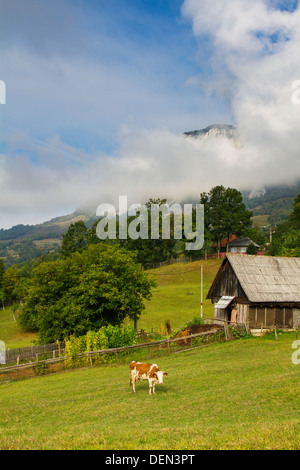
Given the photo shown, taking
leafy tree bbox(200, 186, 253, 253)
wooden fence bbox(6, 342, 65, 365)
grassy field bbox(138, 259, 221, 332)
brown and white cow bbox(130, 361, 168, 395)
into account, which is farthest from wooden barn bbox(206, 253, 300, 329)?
leafy tree bbox(200, 186, 253, 253)

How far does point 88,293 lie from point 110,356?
7690 millimetres

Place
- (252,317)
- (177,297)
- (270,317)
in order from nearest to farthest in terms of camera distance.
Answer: (252,317) → (270,317) → (177,297)

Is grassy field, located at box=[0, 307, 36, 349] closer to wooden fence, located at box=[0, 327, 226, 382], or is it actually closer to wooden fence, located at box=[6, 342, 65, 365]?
wooden fence, located at box=[6, 342, 65, 365]

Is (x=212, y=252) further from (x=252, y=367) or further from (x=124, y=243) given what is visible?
(x=252, y=367)

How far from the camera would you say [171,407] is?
1262cm

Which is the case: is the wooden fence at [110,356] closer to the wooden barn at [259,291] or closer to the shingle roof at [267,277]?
the wooden barn at [259,291]

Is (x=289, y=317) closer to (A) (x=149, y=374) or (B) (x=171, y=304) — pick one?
(A) (x=149, y=374)

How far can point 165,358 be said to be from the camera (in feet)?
82.9

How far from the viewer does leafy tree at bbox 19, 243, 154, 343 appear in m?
32.3

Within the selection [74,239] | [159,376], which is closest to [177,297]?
[159,376]

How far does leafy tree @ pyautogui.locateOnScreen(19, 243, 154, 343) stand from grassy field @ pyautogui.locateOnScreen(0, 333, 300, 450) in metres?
8.68

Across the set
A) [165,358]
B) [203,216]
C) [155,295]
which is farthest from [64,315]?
[203,216]

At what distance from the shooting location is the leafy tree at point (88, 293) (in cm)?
3234

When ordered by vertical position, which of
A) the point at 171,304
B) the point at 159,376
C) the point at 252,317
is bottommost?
the point at 171,304
